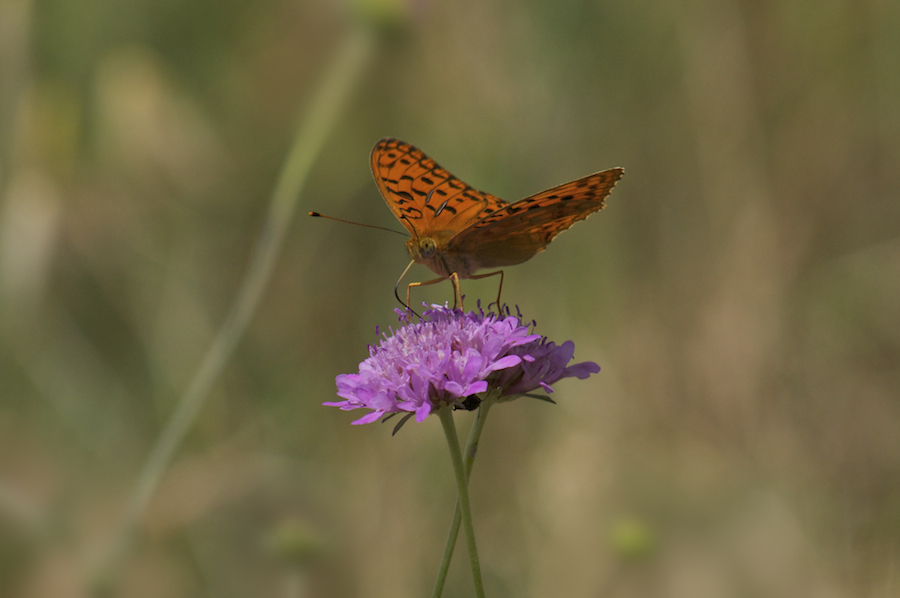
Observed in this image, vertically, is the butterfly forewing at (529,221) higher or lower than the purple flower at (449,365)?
higher

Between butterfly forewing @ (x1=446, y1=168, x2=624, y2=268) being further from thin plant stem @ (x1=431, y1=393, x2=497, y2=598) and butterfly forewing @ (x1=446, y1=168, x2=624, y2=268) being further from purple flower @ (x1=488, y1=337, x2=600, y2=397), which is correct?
thin plant stem @ (x1=431, y1=393, x2=497, y2=598)

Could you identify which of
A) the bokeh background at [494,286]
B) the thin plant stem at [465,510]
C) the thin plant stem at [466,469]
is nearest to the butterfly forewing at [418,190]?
the thin plant stem at [466,469]

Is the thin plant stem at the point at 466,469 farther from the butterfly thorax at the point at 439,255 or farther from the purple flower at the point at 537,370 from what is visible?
the butterfly thorax at the point at 439,255

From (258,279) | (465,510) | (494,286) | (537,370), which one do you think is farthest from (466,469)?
(494,286)

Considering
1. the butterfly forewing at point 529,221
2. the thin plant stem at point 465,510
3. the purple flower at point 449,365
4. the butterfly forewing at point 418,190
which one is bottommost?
the thin plant stem at point 465,510

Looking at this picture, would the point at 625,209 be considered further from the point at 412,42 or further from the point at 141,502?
the point at 141,502

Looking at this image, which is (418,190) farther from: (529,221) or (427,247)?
(529,221)

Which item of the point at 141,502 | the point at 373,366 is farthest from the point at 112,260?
the point at 373,366

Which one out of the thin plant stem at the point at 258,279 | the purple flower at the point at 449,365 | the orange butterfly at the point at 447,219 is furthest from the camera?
the thin plant stem at the point at 258,279
